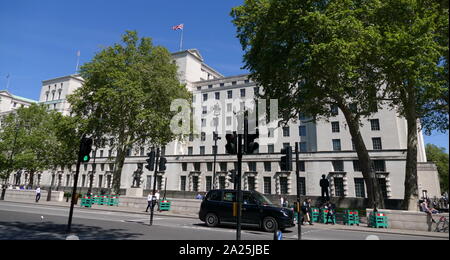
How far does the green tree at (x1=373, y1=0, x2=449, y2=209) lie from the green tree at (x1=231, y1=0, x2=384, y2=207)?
1.04 m

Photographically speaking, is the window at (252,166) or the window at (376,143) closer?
the window at (376,143)

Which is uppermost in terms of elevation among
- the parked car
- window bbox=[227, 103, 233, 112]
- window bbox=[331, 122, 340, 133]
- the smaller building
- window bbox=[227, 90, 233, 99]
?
the smaller building

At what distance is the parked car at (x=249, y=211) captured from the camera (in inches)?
494

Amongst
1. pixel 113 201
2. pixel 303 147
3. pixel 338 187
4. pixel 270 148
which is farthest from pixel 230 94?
pixel 113 201

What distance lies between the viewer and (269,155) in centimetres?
4409

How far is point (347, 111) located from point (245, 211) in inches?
480

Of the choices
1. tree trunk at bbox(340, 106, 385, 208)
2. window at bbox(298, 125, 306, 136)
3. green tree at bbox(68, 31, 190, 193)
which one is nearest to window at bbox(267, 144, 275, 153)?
window at bbox(298, 125, 306, 136)

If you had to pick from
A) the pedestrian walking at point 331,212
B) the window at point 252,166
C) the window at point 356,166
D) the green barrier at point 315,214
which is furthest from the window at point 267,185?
the pedestrian walking at point 331,212

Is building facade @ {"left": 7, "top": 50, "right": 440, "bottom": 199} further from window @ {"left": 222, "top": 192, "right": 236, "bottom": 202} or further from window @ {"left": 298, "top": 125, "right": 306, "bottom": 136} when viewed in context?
window @ {"left": 222, "top": 192, "right": 236, "bottom": 202}

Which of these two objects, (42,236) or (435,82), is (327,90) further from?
(42,236)

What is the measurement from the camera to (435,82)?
54.3ft

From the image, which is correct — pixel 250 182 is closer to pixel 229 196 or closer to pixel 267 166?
pixel 267 166

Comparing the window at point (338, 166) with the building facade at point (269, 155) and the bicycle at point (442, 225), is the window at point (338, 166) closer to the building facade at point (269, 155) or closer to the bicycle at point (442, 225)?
the building facade at point (269, 155)

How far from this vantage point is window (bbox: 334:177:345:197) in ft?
129
